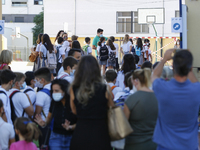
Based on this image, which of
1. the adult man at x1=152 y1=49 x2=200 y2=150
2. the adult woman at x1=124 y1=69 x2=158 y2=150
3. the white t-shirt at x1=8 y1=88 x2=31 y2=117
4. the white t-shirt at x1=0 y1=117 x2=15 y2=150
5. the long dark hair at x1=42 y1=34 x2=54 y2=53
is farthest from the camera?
the long dark hair at x1=42 y1=34 x2=54 y2=53

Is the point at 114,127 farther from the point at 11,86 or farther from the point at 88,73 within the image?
the point at 11,86

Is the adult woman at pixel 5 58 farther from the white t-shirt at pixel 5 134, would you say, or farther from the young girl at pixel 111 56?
the young girl at pixel 111 56

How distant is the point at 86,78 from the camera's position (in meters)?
4.01

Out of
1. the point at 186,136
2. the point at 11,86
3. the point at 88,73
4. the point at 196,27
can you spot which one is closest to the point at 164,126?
the point at 186,136

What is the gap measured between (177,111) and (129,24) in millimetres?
33596

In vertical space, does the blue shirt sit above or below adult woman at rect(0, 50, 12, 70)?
below

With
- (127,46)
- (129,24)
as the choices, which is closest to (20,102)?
(127,46)

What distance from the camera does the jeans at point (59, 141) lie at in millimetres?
4656

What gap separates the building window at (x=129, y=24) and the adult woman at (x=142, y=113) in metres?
31.9

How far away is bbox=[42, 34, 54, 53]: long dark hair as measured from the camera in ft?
36.3

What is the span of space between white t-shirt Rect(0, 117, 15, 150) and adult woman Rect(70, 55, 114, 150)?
115cm

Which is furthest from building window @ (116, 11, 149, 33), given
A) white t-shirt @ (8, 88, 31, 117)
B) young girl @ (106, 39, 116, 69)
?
white t-shirt @ (8, 88, 31, 117)

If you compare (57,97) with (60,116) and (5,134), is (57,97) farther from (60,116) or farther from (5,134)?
(5,134)

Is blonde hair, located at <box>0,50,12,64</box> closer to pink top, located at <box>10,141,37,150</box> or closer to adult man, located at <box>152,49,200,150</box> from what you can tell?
pink top, located at <box>10,141,37,150</box>
